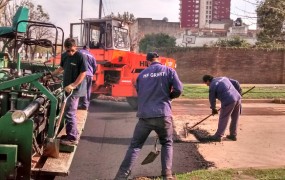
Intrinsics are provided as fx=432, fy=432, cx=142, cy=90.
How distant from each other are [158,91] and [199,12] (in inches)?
2818

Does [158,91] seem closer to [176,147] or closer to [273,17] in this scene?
[176,147]

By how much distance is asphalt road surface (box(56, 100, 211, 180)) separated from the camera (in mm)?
6145

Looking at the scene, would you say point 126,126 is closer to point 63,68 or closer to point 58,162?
point 63,68

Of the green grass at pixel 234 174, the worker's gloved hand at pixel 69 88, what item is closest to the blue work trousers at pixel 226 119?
the green grass at pixel 234 174

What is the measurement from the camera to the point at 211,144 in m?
8.02

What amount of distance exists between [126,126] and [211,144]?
2.45 meters

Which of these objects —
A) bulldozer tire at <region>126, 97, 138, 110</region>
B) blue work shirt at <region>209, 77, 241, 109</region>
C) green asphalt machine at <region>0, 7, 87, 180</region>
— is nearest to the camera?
green asphalt machine at <region>0, 7, 87, 180</region>

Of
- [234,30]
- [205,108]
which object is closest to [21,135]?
[205,108]

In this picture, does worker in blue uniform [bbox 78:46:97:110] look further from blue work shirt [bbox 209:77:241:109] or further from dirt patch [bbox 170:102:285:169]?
blue work shirt [bbox 209:77:241:109]

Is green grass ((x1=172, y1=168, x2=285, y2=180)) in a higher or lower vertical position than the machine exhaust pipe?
lower

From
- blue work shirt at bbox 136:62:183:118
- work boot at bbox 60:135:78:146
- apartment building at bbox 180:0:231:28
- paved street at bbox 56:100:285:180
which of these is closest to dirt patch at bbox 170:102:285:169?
paved street at bbox 56:100:285:180

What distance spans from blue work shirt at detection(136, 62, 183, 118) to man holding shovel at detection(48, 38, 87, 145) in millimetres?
893

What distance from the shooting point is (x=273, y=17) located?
16.5 m

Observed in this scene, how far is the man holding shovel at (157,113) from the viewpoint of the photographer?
5.43 meters
